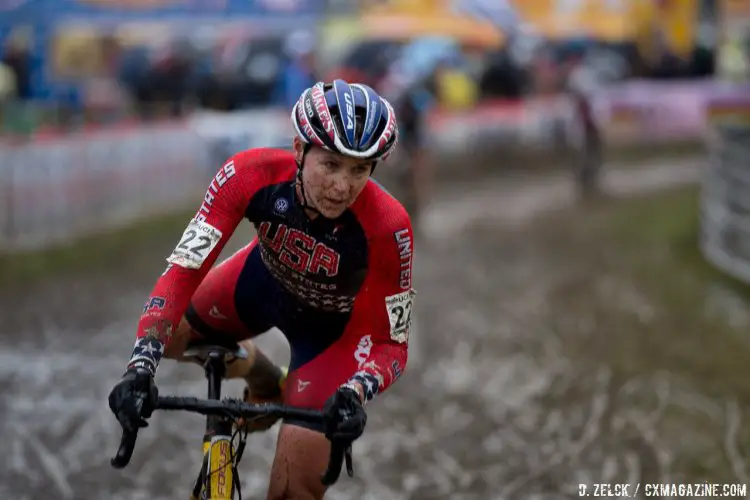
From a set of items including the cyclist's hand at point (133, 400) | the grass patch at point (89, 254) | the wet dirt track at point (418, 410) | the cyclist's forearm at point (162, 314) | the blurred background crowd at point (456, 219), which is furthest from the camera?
the grass patch at point (89, 254)

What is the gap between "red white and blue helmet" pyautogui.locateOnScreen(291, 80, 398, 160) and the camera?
4.22 metres

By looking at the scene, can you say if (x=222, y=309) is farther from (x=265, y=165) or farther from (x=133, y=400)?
(x=133, y=400)

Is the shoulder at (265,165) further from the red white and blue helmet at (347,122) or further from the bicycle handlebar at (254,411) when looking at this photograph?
the bicycle handlebar at (254,411)

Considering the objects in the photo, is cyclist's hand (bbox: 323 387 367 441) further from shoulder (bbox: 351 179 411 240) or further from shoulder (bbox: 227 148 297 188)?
shoulder (bbox: 227 148 297 188)

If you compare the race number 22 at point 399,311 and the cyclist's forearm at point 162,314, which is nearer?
the cyclist's forearm at point 162,314

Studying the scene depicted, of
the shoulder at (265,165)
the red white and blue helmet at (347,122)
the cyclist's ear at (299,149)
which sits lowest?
the shoulder at (265,165)

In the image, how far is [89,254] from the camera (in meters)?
14.4

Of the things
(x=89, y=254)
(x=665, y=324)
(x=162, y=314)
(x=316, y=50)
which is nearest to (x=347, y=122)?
(x=162, y=314)

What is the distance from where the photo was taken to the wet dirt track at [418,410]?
6.89 metres

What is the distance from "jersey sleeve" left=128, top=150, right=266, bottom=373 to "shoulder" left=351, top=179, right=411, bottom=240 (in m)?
0.42

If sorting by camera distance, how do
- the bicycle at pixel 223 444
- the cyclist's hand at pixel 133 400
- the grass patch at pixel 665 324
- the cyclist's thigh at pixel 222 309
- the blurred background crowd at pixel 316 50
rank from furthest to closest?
the blurred background crowd at pixel 316 50
the grass patch at pixel 665 324
the cyclist's thigh at pixel 222 309
the bicycle at pixel 223 444
the cyclist's hand at pixel 133 400

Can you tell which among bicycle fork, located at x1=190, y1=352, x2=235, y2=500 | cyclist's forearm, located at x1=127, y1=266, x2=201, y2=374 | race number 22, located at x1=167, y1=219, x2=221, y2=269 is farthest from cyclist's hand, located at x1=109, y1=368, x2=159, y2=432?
race number 22, located at x1=167, y1=219, x2=221, y2=269

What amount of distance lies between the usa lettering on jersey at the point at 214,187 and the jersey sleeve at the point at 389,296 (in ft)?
2.06

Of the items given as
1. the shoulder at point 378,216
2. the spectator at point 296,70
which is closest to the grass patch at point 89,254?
the spectator at point 296,70
